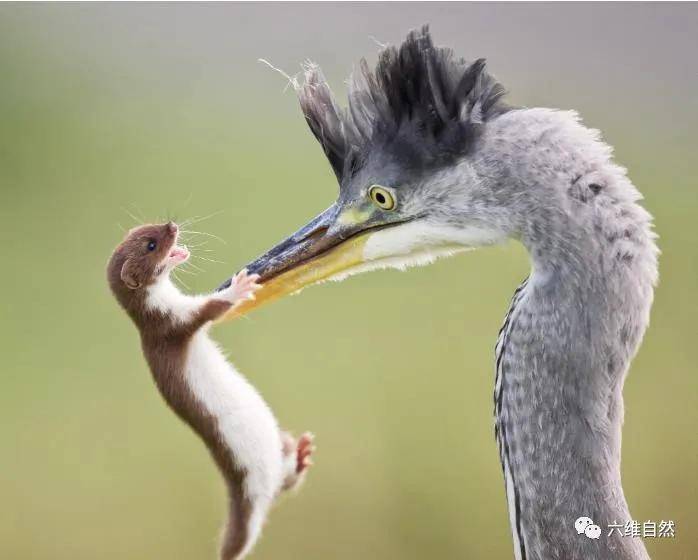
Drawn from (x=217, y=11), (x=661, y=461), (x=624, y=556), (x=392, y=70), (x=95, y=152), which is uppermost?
(x=217, y=11)

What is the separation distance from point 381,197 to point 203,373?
0.28 metres

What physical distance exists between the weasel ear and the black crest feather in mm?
275

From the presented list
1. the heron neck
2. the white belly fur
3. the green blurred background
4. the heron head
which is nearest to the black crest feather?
the heron head

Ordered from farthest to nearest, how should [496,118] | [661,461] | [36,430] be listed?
[661,461], [36,430], [496,118]

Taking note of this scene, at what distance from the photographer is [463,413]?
70.3 inches

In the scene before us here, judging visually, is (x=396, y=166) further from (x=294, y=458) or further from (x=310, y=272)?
(x=294, y=458)

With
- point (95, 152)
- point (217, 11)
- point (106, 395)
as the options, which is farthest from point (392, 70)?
point (106, 395)

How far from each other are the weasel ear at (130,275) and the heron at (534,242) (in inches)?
5.3

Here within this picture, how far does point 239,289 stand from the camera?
3.14ft

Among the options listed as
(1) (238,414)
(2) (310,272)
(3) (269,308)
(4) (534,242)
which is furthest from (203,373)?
(3) (269,308)

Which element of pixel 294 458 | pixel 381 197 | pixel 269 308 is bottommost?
pixel 294 458

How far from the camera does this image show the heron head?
37.6 inches

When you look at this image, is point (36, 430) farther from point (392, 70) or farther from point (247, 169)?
point (392, 70)

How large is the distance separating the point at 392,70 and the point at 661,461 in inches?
38.6
